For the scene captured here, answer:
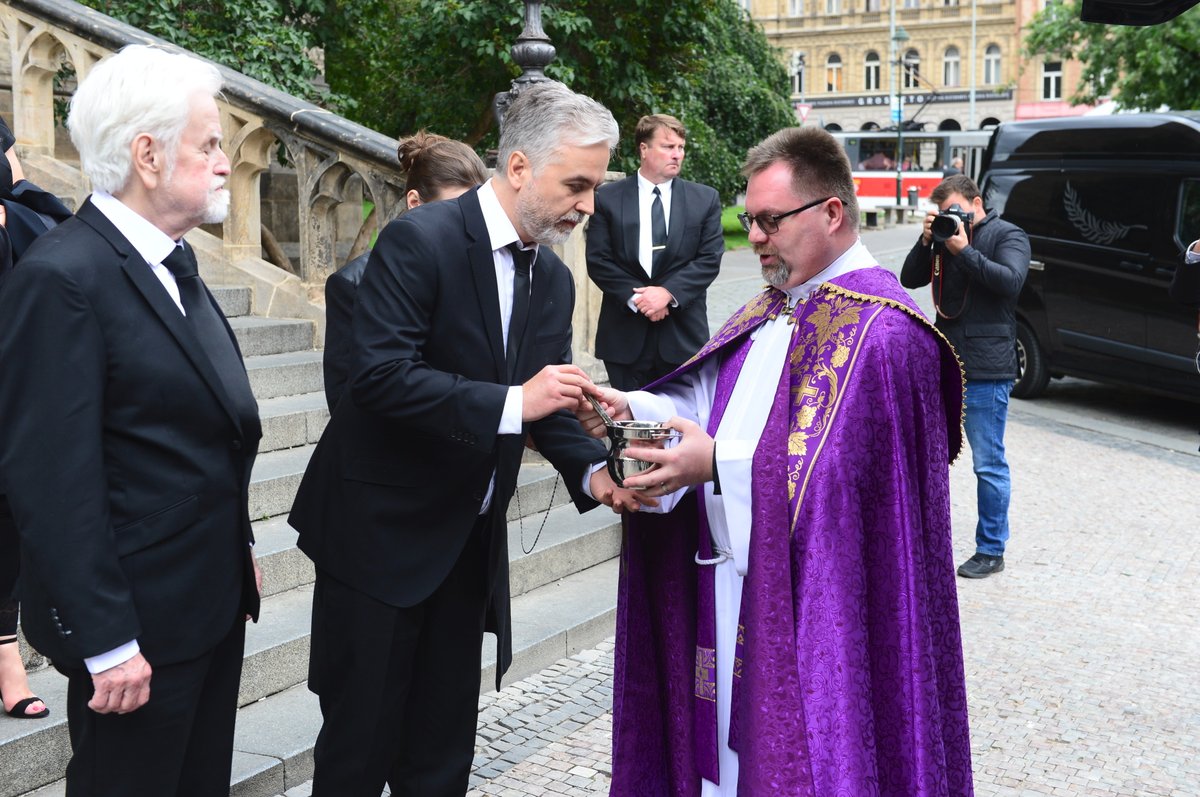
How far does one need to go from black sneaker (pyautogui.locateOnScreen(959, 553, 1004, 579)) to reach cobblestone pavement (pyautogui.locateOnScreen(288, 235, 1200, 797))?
69 millimetres

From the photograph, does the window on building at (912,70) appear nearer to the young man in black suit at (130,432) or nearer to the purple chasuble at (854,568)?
the purple chasuble at (854,568)

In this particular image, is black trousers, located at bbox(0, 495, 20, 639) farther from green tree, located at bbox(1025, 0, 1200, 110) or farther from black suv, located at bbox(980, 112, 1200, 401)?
green tree, located at bbox(1025, 0, 1200, 110)

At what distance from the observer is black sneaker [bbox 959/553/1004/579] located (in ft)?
23.0

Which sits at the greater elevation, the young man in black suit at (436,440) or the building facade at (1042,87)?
the building facade at (1042,87)

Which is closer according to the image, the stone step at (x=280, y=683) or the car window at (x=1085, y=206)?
the stone step at (x=280, y=683)

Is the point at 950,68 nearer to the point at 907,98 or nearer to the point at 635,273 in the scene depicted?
the point at 907,98

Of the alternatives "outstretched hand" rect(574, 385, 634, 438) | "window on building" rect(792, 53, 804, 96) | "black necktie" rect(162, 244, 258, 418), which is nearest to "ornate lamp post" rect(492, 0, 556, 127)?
"outstretched hand" rect(574, 385, 634, 438)

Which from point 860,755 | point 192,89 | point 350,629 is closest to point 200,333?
point 192,89

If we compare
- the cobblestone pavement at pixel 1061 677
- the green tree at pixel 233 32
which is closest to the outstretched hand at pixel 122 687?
the cobblestone pavement at pixel 1061 677

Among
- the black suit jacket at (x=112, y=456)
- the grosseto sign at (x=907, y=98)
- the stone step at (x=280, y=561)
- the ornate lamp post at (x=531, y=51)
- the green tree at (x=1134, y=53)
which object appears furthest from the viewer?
the grosseto sign at (x=907, y=98)

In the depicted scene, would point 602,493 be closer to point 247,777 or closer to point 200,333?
point 200,333

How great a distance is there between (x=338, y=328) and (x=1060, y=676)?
3548mm

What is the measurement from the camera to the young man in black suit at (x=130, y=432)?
7.88 ft

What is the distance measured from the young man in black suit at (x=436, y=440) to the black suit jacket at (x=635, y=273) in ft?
11.8
